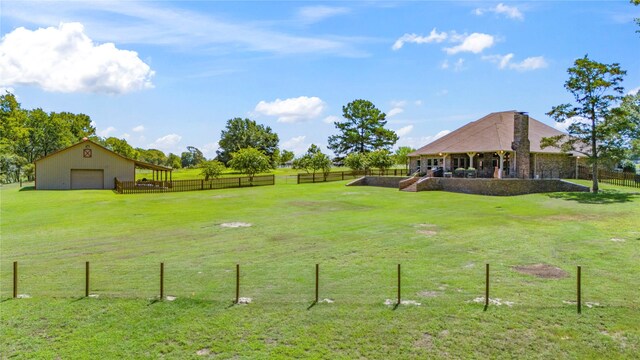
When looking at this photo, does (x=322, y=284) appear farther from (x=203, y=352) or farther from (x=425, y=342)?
(x=203, y=352)

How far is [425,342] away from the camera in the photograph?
860cm

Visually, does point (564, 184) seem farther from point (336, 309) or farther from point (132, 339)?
point (132, 339)

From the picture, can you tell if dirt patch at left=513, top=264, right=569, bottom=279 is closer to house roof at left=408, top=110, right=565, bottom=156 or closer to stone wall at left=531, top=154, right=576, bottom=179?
house roof at left=408, top=110, right=565, bottom=156

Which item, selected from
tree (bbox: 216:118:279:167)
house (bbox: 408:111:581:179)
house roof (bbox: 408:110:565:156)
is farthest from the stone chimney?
tree (bbox: 216:118:279:167)

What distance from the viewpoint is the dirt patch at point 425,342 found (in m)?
8.45

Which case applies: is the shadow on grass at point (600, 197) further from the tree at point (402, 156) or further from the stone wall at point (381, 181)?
the tree at point (402, 156)

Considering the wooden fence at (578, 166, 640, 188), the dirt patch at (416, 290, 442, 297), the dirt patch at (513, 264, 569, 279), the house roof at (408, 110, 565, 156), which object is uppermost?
the house roof at (408, 110, 565, 156)

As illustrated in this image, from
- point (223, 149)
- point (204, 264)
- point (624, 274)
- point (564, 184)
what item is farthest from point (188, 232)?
point (223, 149)

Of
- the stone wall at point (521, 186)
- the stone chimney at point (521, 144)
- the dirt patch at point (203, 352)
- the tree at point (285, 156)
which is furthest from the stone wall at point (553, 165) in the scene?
the tree at point (285, 156)

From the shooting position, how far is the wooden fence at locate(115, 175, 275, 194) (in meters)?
40.1

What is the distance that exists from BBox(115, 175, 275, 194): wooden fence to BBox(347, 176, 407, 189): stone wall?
1012 cm

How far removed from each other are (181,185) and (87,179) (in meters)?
10.9

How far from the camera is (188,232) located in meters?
19.3

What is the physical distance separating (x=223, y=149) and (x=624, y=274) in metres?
96.5
